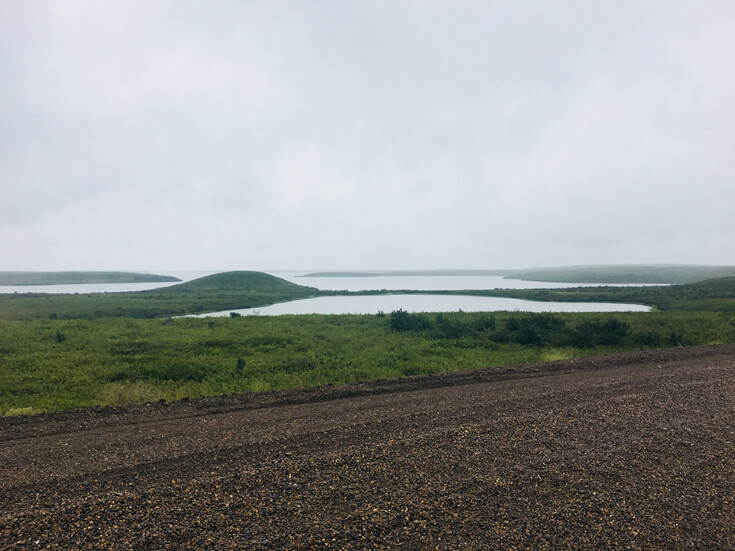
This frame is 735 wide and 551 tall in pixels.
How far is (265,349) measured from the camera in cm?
2508

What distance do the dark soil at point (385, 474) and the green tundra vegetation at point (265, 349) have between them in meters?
5.55

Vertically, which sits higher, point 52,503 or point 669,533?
point 52,503

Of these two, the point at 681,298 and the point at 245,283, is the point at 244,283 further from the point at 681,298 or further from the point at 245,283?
the point at 681,298

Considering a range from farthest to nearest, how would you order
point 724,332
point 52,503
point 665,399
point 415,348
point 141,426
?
point 724,332 → point 415,348 → point 665,399 → point 141,426 → point 52,503

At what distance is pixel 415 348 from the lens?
79.4 ft

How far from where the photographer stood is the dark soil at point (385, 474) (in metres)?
5.61

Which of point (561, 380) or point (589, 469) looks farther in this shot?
point (561, 380)

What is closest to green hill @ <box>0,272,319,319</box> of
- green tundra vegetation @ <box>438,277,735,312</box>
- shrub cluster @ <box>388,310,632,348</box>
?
shrub cluster @ <box>388,310,632,348</box>

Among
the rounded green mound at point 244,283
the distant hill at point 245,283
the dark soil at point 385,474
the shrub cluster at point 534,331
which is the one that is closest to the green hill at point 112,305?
the distant hill at point 245,283

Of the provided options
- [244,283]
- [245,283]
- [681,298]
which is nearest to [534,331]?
[681,298]

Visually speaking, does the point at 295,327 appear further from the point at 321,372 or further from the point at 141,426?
the point at 141,426

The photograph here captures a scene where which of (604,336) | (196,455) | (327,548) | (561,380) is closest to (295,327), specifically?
(604,336)

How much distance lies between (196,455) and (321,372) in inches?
425

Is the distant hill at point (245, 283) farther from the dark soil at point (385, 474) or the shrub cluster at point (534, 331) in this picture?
the dark soil at point (385, 474)
